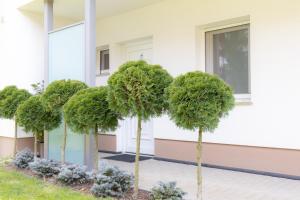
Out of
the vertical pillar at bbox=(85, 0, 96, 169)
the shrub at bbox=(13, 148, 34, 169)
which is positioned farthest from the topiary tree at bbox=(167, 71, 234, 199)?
the shrub at bbox=(13, 148, 34, 169)

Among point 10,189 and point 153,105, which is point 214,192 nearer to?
point 153,105

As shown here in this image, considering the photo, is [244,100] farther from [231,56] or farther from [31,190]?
[31,190]

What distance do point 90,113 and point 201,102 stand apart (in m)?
1.90

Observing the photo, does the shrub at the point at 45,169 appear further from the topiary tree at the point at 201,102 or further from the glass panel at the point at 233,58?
the glass panel at the point at 233,58

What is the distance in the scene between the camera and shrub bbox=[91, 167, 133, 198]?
4.34 metres

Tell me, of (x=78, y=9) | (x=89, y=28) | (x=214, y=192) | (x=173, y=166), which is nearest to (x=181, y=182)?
(x=214, y=192)

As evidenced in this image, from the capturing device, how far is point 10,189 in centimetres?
498

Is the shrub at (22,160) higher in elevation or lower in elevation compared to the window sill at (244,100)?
lower

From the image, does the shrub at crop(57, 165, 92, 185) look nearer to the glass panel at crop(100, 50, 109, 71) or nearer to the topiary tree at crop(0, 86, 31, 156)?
the topiary tree at crop(0, 86, 31, 156)

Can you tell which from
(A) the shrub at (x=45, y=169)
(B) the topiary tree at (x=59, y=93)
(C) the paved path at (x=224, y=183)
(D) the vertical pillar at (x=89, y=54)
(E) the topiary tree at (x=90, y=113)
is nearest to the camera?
(C) the paved path at (x=224, y=183)

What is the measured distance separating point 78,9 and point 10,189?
15.3ft

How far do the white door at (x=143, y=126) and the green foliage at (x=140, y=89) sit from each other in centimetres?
340

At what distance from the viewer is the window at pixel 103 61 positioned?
356 inches

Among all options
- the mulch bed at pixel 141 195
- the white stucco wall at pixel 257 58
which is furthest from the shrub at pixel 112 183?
the white stucco wall at pixel 257 58
